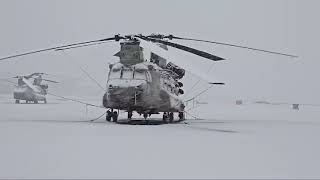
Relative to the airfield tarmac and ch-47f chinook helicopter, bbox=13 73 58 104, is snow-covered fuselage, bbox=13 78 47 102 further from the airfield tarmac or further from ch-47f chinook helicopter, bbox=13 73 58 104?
the airfield tarmac

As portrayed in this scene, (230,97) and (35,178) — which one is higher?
(230,97)

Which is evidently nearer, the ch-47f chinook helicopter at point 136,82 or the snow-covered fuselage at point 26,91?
the ch-47f chinook helicopter at point 136,82

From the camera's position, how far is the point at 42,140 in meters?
10.5

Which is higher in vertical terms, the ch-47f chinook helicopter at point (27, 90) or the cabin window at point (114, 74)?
the ch-47f chinook helicopter at point (27, 90)

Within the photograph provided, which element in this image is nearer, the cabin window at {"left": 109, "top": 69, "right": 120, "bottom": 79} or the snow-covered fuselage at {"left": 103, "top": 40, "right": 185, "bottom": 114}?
the snow-covered fuselage at {"left": 103, "top": 40, "right": 185, "bottom": 114}

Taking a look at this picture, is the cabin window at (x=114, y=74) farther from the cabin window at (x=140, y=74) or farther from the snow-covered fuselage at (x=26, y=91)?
the snow-covered fuselage at (x=26, y=91)

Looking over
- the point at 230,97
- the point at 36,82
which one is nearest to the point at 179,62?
the point at 36,82

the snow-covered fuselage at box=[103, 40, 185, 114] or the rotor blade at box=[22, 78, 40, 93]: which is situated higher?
the rotor blade at box=[22, 78, 40, 93]

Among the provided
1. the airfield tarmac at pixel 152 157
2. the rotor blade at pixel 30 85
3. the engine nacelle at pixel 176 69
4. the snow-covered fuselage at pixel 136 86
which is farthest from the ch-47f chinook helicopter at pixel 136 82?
the rotor blade at pixel 30 85

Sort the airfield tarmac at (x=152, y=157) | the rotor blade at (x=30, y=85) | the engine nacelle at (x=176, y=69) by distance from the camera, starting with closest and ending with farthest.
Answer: the airfield tarmac at (x=152, y=157), the engine nacelle at (x=176, y=69), the rotor blade at (x=30, y=85)

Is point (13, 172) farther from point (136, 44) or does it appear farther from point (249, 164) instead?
point (136, 44)

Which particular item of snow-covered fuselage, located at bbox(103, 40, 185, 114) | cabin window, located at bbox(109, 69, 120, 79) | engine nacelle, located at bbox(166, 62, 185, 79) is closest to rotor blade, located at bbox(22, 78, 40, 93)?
engine nacelle, located at bbox(166, 62, 185, 79)

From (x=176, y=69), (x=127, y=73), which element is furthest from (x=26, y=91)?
(x=127, y=73)

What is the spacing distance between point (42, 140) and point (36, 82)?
4211cm
